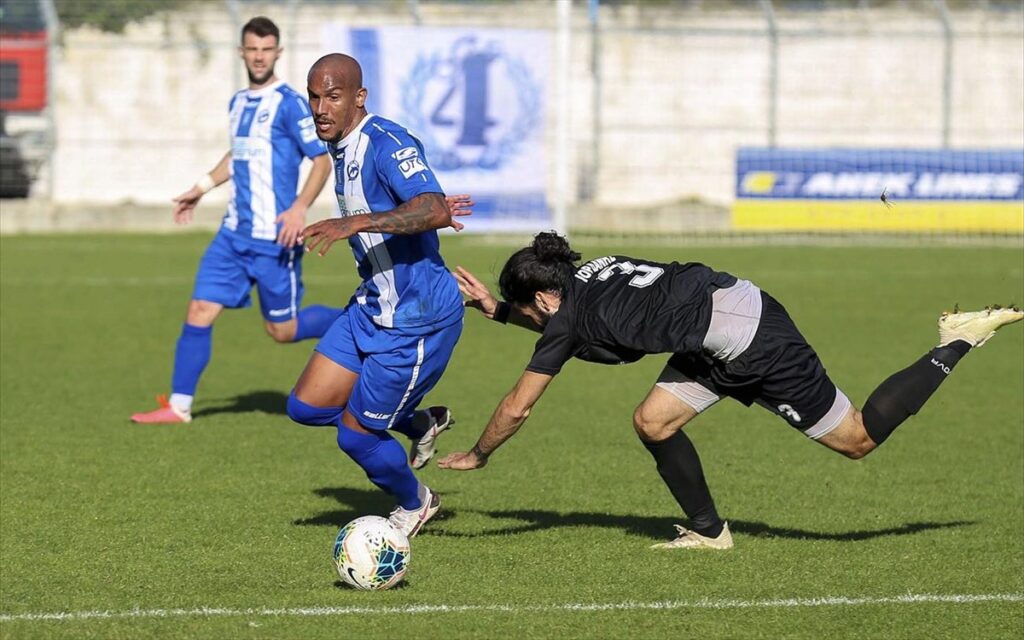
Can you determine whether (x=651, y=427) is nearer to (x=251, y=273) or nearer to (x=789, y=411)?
(x=789, y=411)

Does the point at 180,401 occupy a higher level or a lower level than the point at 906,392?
lower

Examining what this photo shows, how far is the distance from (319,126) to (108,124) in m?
21.0

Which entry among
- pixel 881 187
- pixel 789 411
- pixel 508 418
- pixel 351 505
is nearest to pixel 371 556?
pixel 508 418

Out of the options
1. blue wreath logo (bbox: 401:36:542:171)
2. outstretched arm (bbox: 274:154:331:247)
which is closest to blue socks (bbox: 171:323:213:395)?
outstretched arm (bbox: 274:154:331:247)

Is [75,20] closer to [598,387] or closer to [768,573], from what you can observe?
[598,387]

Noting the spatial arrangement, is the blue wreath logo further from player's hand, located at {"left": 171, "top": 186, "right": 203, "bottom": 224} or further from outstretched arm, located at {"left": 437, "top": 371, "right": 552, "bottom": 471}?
outstretched arm, located at {"left": 437, "top": 371, "right": 552, "bottom": 471}

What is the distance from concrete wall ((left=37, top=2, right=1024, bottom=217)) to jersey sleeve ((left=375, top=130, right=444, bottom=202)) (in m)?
18.7

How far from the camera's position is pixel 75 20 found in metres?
24.5

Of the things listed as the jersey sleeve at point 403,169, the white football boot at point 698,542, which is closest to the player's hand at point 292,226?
the jersey sleeve at point 403,169

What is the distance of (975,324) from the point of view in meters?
7.11

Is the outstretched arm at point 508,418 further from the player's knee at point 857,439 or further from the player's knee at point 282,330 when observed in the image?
the player's knee at point 282,330

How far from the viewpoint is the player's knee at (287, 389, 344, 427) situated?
6973 millimetres

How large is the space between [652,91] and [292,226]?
59.0ft

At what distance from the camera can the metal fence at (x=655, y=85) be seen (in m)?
25.0
